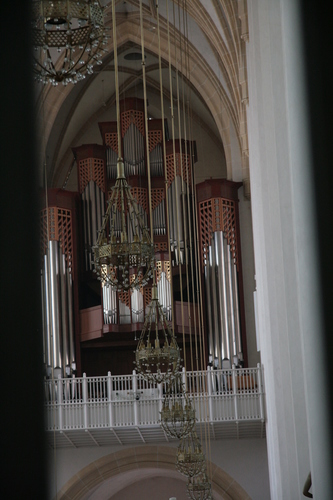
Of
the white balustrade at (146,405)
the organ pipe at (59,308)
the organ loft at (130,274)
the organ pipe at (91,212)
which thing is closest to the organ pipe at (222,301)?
the organ loft at (130,274)

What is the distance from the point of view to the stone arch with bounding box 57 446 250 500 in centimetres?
1712

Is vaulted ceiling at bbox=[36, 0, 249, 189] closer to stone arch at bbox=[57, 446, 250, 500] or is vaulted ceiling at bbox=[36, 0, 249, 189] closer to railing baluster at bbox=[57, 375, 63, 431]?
railing baluster at bbox=[57, 375, 63, 431]

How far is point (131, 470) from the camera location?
1772cm

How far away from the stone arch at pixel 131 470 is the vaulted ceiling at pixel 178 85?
6.45 m

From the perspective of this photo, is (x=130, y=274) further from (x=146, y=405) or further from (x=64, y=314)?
(x=146, y=405)

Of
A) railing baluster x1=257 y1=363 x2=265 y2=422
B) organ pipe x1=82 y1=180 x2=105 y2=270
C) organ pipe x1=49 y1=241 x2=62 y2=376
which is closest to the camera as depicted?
railing baluster x1=257 y1=363 x2=265 y2=422

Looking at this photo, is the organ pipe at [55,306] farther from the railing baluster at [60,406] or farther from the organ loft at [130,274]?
the railing baluster at [60,406]

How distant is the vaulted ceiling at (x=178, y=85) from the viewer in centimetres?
1661

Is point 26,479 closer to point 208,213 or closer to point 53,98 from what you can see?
point 208,213

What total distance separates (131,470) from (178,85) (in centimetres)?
864

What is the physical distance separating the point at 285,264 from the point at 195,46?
13253mm

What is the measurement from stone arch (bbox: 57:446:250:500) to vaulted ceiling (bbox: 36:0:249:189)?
6.45 metres

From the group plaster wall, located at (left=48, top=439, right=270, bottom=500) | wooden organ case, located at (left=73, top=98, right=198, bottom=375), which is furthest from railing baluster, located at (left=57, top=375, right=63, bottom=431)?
wooden organ case, located at (left=73, top=98, right=198, bottom=375)

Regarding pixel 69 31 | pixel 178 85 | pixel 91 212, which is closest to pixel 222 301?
pixel 91 212
